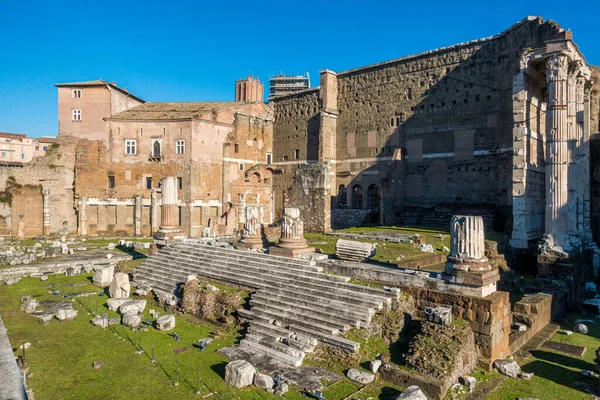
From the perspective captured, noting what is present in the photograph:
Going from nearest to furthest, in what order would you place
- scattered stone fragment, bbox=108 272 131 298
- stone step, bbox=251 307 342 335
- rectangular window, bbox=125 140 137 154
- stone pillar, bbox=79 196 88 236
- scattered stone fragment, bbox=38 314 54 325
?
stone step, bbox=251 307 342 335 → scattered stone fragment, bbox=38 314 54 325 → scattered stone fragment, bbox=108 272 131 298 → stone pillar, bbox=79 196 88 236 → rectangular window, bbox=125 140 137 154

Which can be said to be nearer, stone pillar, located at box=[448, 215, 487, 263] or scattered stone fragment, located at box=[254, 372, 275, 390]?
scattered stone fragment, located at box=[254, 372, 275, 390]

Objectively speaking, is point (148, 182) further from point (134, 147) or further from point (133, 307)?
point (133, 307)

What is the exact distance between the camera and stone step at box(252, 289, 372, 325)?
902 cm

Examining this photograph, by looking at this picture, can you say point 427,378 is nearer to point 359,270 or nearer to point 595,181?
point 359,270

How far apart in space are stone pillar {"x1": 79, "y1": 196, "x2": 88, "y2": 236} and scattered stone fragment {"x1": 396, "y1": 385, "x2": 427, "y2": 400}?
101ft

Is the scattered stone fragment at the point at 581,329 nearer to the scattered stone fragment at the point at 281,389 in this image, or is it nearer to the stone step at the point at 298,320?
the stone step at the point at 298,320

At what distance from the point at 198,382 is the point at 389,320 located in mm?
4117

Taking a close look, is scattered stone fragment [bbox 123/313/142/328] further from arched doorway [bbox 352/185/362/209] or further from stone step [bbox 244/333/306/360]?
arched doorway [bbox 352/185/362/209]

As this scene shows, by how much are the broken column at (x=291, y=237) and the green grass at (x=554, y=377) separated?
7.00 metres

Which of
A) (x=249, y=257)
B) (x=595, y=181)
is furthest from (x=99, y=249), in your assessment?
(x=595, y=181)

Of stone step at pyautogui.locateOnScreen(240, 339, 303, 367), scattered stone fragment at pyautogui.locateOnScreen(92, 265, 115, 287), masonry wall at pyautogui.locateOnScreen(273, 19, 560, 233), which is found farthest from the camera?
masonry wall at pyautogui.locateOnScreen(273, 19, 560, 233)

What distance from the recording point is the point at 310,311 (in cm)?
980

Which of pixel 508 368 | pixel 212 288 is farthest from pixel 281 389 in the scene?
pixel 212 288

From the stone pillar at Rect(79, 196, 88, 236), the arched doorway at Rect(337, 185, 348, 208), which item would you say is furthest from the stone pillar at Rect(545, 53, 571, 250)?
the stone pillar at Rect(79, 196, 88, 236)
